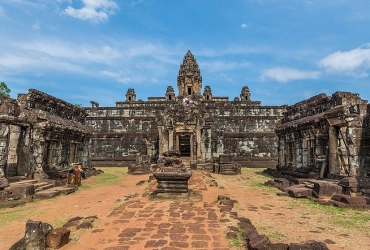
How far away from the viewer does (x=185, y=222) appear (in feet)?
18.7

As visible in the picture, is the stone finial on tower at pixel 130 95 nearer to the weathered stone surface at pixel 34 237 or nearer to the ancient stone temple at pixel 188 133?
the ancient stone temple at pixel 188 133

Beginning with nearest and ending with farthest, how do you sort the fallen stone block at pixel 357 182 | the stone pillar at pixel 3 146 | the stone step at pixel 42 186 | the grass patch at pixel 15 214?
1. the grass patch at pixel 15 214
2. the fallen stone block at pixel 357 182
3. the stone pillar at pixel 3 146
4. the stone step at pixel 42 186

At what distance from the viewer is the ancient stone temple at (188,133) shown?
65.9 feet

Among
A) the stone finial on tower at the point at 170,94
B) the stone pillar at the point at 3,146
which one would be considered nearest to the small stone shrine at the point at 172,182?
the stone pillar at the point at 3,146

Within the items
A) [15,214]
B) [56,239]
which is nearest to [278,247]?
[56,239]

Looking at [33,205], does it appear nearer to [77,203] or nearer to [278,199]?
[77,203]

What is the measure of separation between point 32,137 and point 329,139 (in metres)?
13.5

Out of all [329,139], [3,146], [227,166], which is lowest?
[227,166]

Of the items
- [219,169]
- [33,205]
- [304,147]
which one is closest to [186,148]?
[219,169]

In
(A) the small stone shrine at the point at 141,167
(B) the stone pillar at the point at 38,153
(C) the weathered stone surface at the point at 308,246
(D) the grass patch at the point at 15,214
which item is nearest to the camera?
(C) the weathered stone surface at the point at 308,246

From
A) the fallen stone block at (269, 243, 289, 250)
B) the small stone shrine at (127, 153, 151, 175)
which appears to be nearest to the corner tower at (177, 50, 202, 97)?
the small stone shrine at (127, 153, 151, 175)

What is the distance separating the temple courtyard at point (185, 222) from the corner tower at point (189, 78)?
31.2m

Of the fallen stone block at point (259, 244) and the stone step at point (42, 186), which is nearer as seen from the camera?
the fallen stone block at point (259, 244)

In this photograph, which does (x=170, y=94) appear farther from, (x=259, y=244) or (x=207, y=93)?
(x=259, y=244)
